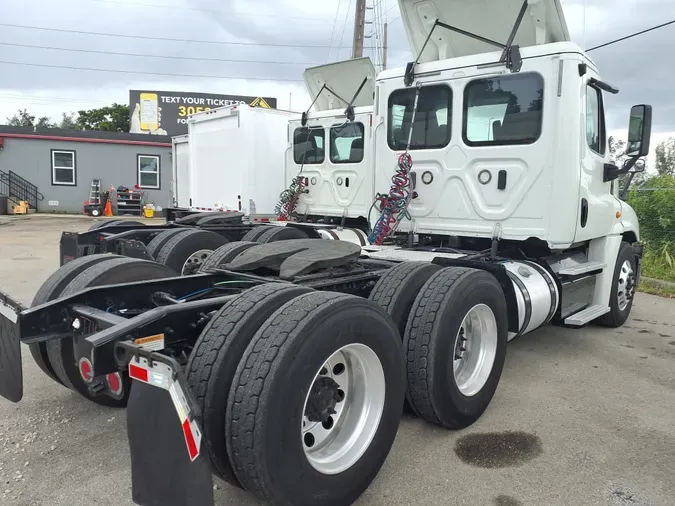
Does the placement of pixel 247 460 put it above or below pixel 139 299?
below

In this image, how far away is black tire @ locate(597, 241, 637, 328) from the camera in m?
6.35

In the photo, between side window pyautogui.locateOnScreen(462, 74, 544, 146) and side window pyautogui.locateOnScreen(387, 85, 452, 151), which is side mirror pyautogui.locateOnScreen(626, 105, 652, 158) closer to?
side window pyautogui.locateOnScreen(462, 74, 544, 146)

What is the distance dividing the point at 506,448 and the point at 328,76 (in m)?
7.29

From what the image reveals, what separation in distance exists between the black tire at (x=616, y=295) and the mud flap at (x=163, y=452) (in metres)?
5.55

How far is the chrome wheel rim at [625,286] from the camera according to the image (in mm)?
6565

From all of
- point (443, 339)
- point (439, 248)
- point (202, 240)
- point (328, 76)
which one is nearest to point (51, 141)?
point (328, 76)

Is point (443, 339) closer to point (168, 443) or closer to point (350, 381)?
point (350, 381)

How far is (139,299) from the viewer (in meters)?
3.38

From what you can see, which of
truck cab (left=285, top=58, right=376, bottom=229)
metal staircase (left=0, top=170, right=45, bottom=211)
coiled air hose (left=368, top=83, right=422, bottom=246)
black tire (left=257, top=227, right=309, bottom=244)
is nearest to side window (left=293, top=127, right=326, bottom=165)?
truck cab (left=285, top=58, right=376, bottom=229)

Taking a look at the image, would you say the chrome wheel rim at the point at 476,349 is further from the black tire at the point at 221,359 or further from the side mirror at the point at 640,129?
the side mirror at the point at 640,129

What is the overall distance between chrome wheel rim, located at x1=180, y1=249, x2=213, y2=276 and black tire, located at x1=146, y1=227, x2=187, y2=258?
0.34 metres

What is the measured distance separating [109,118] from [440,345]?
185ft

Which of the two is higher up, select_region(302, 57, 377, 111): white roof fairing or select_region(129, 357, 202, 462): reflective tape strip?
select_region(302, 57, 377, 111): white roof fairing

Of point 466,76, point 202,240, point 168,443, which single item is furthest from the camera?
point 202,240
